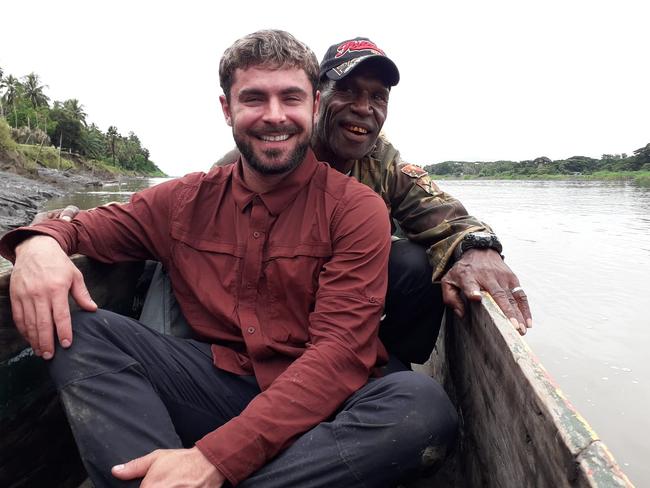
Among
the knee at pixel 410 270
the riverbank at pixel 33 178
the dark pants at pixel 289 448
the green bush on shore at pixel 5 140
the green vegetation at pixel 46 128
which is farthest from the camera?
the green vegetation at pixel 46 128

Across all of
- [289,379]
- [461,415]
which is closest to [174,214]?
[289,379]

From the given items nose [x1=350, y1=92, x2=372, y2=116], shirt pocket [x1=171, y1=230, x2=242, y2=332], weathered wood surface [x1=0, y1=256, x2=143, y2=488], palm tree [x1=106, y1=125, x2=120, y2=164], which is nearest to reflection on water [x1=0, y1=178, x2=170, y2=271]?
weathered wood surface [x1=0, y1=256, x2=143, y2=488]

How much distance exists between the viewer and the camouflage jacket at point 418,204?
2.01 m

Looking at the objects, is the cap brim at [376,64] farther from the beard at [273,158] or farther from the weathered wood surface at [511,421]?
the weathered wood surface at [511,421]

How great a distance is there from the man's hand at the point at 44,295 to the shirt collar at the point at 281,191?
0.60 m

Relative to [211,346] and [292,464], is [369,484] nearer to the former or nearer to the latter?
[292,464]

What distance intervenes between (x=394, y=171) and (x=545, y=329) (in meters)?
2.70

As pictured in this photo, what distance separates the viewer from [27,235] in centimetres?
163

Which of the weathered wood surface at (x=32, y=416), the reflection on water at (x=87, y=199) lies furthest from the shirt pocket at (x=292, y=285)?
the reflection on water at (x=87, y=199)

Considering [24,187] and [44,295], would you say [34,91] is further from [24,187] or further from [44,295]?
[44,295]

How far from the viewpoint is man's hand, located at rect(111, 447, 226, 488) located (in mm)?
1102

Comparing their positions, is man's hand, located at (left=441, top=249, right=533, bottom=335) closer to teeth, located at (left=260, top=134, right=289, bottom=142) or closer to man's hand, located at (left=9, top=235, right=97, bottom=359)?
teeth, located at (left=260, top=134, right=289, bottom=142)

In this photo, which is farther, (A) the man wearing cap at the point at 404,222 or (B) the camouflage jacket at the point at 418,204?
→ (B) the camouflage jacket at the point at 418,204

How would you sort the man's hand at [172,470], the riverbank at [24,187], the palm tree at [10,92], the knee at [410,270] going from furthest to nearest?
the palm tree at [10,92], the riverbank at [24,187], the knee at [410,270], the man's hand at [172,470]
